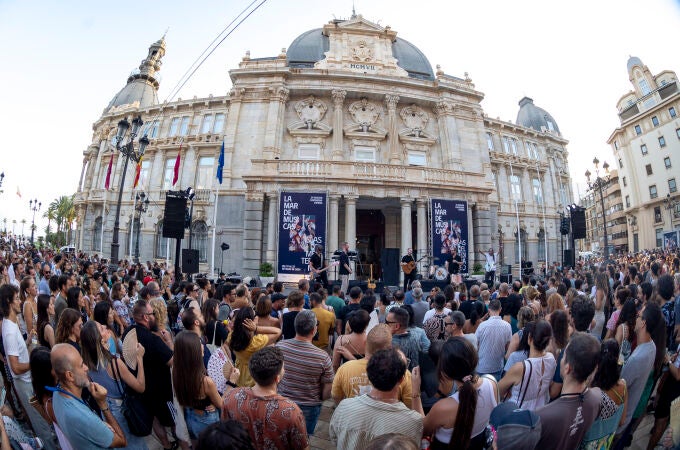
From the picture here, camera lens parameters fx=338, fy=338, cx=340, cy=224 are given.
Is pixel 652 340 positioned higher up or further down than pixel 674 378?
higher up

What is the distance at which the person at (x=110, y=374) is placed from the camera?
327 centimetres

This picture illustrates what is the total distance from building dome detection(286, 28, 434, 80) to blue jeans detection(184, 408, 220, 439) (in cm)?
2806

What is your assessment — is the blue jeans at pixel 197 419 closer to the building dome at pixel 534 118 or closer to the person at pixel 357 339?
the person at pixel 357 339

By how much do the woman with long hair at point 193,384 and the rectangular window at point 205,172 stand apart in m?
28.1

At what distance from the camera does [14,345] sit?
12.9 feet

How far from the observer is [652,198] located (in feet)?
82.9

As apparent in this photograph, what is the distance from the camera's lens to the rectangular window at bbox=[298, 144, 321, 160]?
82.7 ft

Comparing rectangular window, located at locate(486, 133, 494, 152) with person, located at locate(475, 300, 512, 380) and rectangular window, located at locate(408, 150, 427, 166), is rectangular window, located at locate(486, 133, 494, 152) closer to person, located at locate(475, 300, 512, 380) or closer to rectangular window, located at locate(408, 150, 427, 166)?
rectangular window, located at locate(408, 150, 427, 166)

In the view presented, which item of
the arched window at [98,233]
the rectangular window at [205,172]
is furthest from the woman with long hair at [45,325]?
the arched window at [98,233]

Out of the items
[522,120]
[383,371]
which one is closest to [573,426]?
[383,371]

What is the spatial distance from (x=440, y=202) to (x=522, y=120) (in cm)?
2743

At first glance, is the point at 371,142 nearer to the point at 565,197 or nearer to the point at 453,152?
the point at 453,152

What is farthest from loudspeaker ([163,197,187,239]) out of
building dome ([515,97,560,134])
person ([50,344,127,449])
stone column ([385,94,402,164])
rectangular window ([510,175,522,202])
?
building dome ([515,97,560,134])

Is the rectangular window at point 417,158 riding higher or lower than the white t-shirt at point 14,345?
higher
